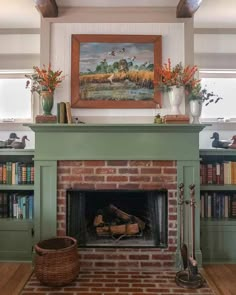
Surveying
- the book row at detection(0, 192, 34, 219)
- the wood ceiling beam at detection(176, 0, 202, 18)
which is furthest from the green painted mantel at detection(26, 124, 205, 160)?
the wood ceiling beam at detection(176, 0, 202, 18)

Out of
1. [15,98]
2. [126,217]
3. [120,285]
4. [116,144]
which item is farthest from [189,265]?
[15,98]

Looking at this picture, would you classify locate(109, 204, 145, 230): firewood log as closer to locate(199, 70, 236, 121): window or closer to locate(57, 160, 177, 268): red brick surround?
locate(57, 160, 177, 268): red brick surround

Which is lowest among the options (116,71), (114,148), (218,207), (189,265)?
(189,265)

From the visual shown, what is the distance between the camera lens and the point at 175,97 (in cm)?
275

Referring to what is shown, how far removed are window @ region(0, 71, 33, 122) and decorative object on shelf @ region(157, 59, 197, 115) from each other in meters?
1.65

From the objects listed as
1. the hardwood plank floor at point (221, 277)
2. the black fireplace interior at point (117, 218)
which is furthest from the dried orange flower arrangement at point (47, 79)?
the hardwood plank floor at point (221, 277)

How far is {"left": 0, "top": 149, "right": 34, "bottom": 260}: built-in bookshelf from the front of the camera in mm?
2846

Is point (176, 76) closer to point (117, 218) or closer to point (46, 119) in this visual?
point (46, 119)

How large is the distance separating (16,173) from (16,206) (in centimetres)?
35

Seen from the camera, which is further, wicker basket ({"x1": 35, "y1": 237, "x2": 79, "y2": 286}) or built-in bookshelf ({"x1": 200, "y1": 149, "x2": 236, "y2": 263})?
built-in bookshelf ({"x1": 200, "y1": 149, "x2": 236, "y2": 263})

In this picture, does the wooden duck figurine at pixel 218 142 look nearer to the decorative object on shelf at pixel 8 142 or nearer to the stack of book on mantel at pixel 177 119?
the stack of book on mantel at pixel 177 119

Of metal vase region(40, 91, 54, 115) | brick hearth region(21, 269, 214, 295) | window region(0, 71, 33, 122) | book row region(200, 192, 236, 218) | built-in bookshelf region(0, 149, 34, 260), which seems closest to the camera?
brick hearth region(21, 269, 214, 295)

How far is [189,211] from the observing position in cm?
271

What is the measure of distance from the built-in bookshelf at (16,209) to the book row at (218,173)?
1794mm
